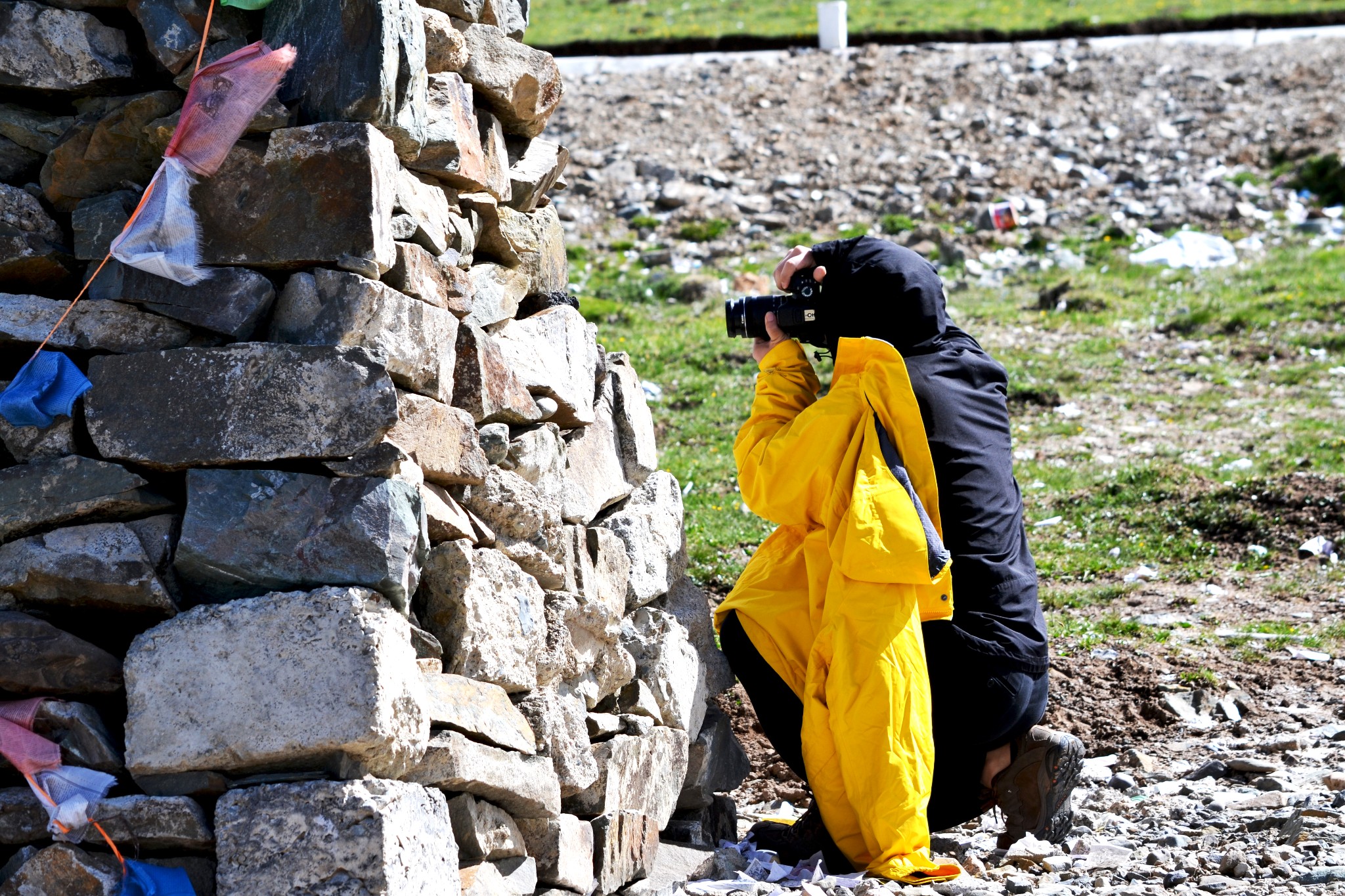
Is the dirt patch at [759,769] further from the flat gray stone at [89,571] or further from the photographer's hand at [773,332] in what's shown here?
the flat gray stone at [89,571]

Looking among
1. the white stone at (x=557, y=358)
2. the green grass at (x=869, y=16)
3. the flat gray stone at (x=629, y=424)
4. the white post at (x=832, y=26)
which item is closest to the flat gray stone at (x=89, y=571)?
the white stone at (x=557, y=358)

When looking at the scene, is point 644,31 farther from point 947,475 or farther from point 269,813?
point 269,813

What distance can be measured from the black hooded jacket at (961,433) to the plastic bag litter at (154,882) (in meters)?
2.26

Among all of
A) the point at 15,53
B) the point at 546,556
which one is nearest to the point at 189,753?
the point at 546,556

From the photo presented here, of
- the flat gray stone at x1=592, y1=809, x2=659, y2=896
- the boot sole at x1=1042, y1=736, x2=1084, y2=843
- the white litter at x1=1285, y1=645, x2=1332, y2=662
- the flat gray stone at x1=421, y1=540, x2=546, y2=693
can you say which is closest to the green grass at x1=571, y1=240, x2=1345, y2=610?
the white litter at x1=1285, y1=645, x2=1332, y2=662

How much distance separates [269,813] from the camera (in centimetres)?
284

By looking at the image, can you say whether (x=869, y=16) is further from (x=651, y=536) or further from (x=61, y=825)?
(x=61, y=825)

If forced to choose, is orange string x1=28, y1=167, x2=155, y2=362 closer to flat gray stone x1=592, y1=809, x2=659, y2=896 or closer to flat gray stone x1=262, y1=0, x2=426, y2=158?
flat gray stone x1=262, y1=0, x2=426, y2=158

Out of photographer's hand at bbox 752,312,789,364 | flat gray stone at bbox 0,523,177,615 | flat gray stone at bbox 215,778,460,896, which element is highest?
photographer's hand at bbox 752,312,789,364

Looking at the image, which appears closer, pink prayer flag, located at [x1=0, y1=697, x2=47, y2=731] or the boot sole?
pink prayer flag, located at [x1=0, y1=697, x2=47, y2=731]

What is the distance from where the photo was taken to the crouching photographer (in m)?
3.83

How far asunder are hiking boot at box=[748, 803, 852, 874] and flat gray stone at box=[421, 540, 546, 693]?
3.57 ft

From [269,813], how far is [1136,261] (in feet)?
33.6

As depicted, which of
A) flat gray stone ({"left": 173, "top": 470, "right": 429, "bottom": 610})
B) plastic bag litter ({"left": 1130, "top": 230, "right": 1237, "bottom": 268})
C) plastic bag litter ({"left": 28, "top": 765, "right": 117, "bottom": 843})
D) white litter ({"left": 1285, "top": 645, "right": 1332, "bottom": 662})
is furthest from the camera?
plastic bag litter ({"left": 1130, "top": 230, "right": 1237, "bottom": 268})
